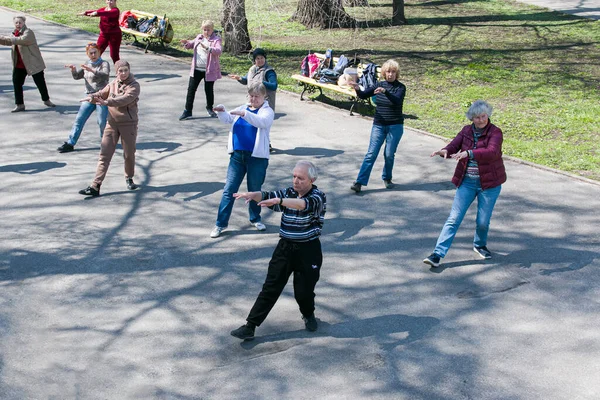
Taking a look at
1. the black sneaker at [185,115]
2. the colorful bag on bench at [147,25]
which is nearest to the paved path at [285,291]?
the black sneaker at [185,115]

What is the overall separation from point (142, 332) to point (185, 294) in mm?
792

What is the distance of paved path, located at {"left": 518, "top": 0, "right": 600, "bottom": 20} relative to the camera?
23453 millimetres

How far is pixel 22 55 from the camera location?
13.3 metres

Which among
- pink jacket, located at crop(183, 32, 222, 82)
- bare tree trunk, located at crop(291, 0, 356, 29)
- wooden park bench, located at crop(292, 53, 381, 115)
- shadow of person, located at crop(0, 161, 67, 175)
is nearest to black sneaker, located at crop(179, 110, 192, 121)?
pink jacket, located at crop(183, 32, 222, 82)

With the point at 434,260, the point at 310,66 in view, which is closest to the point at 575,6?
the point at 310,66

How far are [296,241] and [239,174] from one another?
2357mm

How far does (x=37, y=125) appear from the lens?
513 inches

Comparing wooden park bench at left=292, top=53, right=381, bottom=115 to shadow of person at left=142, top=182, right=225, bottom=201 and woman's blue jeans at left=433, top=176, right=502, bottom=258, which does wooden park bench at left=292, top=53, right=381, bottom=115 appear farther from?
woman's blue jeans at left=433, top=176, right=502, bottom=258

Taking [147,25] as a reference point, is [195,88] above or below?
below

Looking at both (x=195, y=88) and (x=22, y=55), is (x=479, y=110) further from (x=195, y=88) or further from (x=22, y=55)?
(x=22, y=55)

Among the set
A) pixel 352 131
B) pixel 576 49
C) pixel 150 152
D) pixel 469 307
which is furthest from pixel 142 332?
pixel 576 49

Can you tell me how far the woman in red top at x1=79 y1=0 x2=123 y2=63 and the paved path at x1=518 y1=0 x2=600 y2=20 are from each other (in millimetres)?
14085

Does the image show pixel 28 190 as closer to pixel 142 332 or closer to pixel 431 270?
pixel 142 332

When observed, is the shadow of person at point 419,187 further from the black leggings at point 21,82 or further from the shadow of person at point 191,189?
the black leggings at point 21,82
